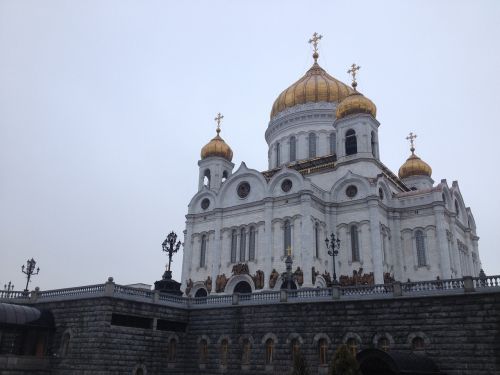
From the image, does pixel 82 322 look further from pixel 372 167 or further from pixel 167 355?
pixel 372 167

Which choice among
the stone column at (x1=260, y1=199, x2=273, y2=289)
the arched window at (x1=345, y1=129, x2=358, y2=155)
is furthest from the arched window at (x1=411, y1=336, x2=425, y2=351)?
the arched window at (x1=345, y1=129, x2=358, y2=155)

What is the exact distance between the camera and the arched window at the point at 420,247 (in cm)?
3584

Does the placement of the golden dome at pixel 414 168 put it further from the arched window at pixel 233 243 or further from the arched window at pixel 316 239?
the arched window at pixel 233 243

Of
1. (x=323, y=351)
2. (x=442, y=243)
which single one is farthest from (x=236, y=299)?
(x=442, y=243)

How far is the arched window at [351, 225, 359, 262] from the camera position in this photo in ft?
115

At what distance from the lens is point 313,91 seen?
151 feet

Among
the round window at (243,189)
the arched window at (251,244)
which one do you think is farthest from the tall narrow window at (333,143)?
the arched window at (251,244)

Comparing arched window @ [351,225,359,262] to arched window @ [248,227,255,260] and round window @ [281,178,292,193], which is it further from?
arched window @ [248,227,255,260]

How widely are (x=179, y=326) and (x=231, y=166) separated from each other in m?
19.7

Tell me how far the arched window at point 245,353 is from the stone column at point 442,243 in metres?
15.9

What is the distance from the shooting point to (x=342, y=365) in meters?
17.5

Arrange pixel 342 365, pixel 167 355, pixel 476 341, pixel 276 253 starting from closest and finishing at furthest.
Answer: pixel 342 365 < pixel 476 341 < pixel 167 355 < pixel 276 253

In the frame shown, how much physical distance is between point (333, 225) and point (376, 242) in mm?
3728

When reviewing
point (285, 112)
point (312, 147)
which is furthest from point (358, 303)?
point (285, 112)
